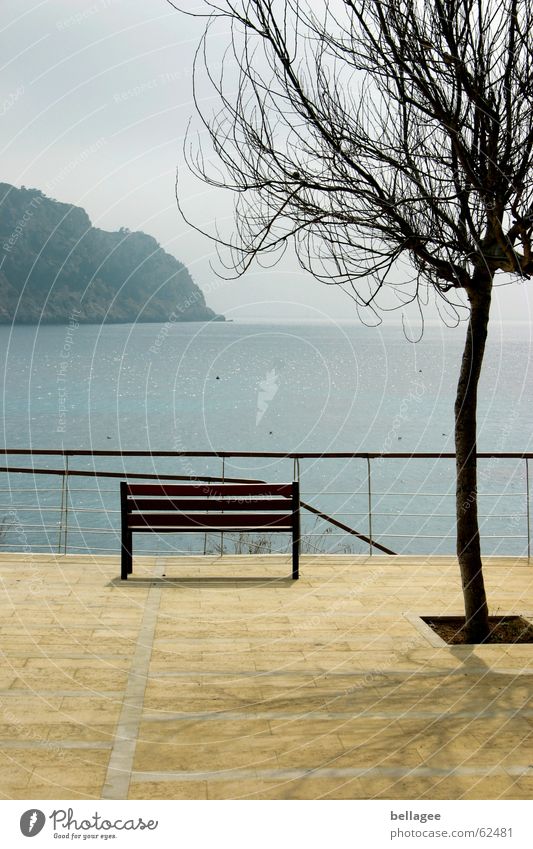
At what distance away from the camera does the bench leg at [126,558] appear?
23.4 feet

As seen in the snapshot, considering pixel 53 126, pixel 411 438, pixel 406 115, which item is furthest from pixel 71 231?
pixel 406 115

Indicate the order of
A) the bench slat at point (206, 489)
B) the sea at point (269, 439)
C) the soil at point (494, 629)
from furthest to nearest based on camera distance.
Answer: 1. the sea at point (269, 439)
2. the bench slat at point (206, 489)
3. the soil at point (494, 629)

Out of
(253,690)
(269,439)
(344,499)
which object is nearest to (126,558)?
(253,690)

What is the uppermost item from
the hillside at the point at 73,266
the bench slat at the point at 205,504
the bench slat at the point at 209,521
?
the hillside at the point at 73,266

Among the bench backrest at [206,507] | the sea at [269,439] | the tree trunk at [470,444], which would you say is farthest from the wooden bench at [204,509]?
the tree trunk at [470,444]

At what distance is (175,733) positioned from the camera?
413 cm

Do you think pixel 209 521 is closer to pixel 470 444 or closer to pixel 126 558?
pixel 126 558

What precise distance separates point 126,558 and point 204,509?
2.45ft

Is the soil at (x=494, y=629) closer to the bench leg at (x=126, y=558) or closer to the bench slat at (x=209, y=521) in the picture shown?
the bench slat at (x=209, y=521)

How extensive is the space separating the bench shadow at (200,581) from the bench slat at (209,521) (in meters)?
0.42

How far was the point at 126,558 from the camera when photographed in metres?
7.25

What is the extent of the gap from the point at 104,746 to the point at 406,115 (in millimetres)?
4364

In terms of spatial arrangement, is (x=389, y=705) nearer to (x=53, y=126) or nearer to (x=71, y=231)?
(x=53, y=126)

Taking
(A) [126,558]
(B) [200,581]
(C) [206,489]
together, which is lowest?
(B) [200,581]
